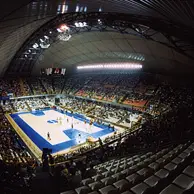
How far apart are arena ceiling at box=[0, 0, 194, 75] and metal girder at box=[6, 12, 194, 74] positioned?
13 centimetres

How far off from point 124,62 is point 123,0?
27641mm

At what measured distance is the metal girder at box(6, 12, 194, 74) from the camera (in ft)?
46.1

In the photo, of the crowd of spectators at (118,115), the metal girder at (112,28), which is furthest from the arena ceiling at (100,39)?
the crowd of spectators at (118,115)

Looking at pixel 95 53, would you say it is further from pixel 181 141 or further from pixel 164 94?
pixel 181 141

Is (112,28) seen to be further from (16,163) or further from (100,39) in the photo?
(16,163)

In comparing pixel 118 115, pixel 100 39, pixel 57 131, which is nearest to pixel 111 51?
pixel 100 39

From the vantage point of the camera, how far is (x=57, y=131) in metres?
26.7

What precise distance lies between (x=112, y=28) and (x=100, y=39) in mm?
7179

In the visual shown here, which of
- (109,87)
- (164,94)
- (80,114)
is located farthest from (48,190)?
(109,87)

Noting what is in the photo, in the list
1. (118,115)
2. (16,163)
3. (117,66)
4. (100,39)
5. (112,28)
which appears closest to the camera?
(16,163)

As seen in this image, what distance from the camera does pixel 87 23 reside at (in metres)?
24.3

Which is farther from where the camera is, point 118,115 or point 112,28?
point 118,115

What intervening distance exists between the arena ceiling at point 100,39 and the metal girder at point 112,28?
5.1 inches

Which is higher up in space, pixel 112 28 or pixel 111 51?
pixel 112 28
